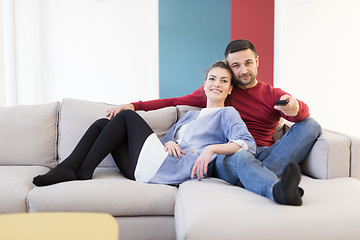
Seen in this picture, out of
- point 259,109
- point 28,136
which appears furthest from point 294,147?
point 28,136

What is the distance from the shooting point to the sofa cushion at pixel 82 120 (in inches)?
89.3

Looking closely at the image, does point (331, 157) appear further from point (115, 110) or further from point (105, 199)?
point (115, 110)

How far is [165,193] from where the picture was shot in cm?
172

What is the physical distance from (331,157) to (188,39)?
2.87 m

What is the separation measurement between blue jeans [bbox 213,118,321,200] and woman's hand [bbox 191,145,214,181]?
0.11 meters

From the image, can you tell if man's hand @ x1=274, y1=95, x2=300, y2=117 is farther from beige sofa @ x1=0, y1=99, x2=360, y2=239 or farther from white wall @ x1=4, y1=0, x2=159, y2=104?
white wall @ x1=4, y1=0, x2=159, y2=104

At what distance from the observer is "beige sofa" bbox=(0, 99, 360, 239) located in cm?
127

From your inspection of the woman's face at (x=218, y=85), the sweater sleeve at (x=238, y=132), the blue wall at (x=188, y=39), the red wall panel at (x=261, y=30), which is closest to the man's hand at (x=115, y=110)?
the woman's face at (x=218, y=85)

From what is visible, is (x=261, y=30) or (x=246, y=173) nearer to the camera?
(x=246, y=173)

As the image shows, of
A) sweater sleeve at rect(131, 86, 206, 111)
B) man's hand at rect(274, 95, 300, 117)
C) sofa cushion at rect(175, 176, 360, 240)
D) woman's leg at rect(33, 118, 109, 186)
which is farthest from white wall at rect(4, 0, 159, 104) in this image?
sofa cushion at rect(175, 176, 360, 240)

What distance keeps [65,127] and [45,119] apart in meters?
0.16

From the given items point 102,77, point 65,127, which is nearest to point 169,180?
point 65,127

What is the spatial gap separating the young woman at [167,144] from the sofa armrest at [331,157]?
14.1 inches

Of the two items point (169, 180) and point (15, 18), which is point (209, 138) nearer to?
point (169, 180)
